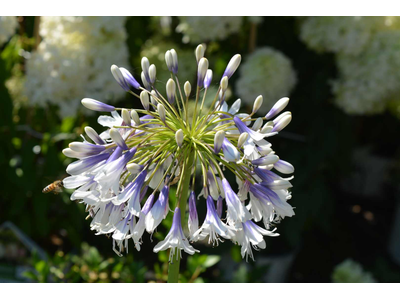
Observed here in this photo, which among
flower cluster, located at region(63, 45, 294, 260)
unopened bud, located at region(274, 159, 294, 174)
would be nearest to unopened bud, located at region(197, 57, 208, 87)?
flower cluster, located at region(63, 45, 294, 260)

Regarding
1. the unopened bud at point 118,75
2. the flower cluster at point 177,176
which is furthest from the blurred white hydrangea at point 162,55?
the flower cluster at point 177,176

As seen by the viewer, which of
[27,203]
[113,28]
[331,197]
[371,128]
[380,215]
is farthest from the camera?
[380,215]

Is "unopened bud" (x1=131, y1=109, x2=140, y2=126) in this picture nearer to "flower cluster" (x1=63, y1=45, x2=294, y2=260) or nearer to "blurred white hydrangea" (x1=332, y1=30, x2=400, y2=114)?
"flower cluster" (x1=63, y1=45, x2=294, y2=260)

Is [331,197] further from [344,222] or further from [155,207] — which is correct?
[155,207]

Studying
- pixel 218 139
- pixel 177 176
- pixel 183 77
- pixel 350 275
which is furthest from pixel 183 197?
pixel 350 275

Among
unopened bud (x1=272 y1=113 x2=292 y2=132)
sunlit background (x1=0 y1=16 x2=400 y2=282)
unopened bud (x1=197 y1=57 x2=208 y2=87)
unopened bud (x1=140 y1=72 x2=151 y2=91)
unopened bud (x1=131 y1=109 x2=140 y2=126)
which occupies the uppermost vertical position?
unopened bud (x1=197 y1=57 x2=208 y2=87)

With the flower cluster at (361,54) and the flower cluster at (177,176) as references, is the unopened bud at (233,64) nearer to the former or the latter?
the flower cluster at (177,176)

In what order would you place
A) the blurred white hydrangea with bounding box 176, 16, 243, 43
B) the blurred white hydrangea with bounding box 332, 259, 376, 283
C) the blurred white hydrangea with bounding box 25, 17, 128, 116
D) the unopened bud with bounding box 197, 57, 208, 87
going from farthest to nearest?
the blurred white hydrangea with bounding box 332, 259, 376, 283, the blurred white hydrangea with bounding box 176, 16, 243, 43, the blurred white hydrangea with bounding box 25, 17, 128, 116, the unopened bud with bounding box 197, 57, 208, 87

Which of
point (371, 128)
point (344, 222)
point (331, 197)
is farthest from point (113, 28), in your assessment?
point (344, 222)
